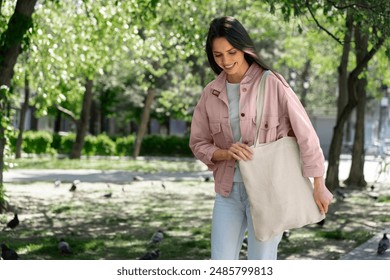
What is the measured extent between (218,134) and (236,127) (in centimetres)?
10

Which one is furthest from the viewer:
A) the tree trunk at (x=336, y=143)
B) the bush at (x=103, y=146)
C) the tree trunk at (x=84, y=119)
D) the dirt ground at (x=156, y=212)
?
the bush at (x=103, y=146)

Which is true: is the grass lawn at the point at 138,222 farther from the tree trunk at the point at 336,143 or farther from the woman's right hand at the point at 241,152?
the woman's right hand at the point at 241,152

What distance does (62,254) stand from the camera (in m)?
9.38

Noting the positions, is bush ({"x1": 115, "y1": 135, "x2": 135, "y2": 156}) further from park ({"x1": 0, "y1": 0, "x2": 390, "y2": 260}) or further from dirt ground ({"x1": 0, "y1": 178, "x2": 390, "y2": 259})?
dirt ground ({"x1": 0, "y1": 178, "x2": 390, "y2": 259})

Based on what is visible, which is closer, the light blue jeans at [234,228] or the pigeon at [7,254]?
the light blue jeans at [234,228]

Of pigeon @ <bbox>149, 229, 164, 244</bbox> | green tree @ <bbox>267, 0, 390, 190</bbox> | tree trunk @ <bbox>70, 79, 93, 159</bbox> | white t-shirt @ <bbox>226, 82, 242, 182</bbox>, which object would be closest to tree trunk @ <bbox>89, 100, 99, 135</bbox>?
tree trunk @ <bbox>70, 79, 93, 159</bbox>

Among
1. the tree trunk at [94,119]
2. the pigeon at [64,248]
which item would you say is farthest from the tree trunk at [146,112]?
the pigeon at [64,248]

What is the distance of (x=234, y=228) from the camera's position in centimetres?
426

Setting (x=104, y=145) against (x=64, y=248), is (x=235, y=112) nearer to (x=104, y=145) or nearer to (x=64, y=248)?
(x=64, y=248)

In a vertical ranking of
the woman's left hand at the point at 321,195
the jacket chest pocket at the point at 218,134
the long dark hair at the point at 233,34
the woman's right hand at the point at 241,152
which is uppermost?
the long dark hair at the point at 233,34

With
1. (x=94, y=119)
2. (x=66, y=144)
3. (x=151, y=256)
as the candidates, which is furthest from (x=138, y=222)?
(x=94, y=119)

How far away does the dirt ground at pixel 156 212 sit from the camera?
433 inches
